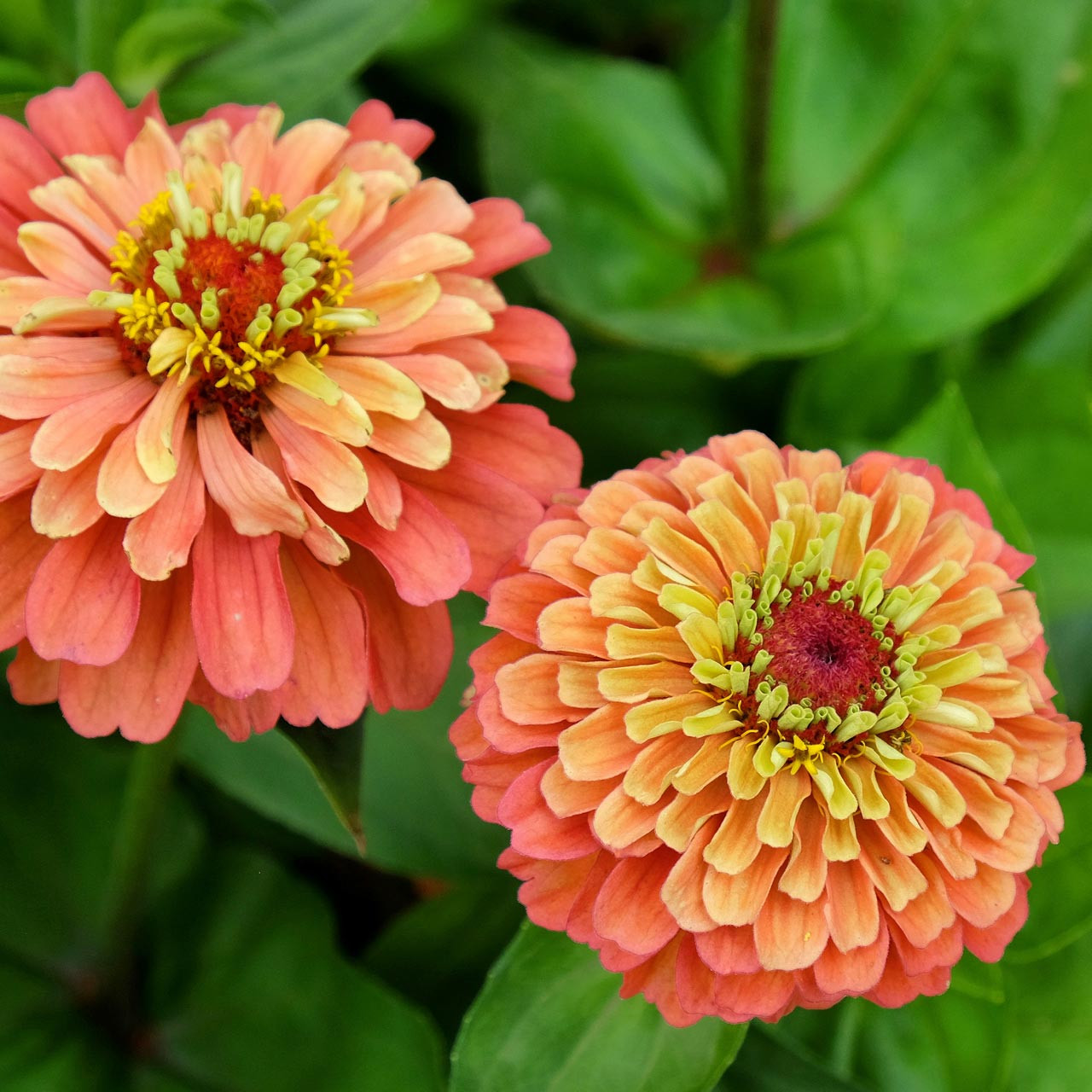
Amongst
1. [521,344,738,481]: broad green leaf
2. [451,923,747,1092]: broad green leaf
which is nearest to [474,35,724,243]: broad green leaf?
[521,344,738,481]: broad green leaf

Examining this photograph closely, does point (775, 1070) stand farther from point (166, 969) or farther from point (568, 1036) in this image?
point (166, 969)

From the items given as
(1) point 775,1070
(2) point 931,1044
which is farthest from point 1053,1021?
(1) point 775,1070

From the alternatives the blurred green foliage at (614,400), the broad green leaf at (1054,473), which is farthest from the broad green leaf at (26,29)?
the broad green leaf at (1054,473)

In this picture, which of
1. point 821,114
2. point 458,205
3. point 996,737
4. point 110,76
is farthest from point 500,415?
point 821,114

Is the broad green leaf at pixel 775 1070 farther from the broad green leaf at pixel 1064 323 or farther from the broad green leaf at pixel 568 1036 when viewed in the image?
the broad green leaf at pixel 1064 323

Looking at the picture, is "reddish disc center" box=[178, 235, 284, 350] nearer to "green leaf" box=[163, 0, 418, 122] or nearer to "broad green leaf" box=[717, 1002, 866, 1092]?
"green leaf" box=[163, 0, 418, 122]
